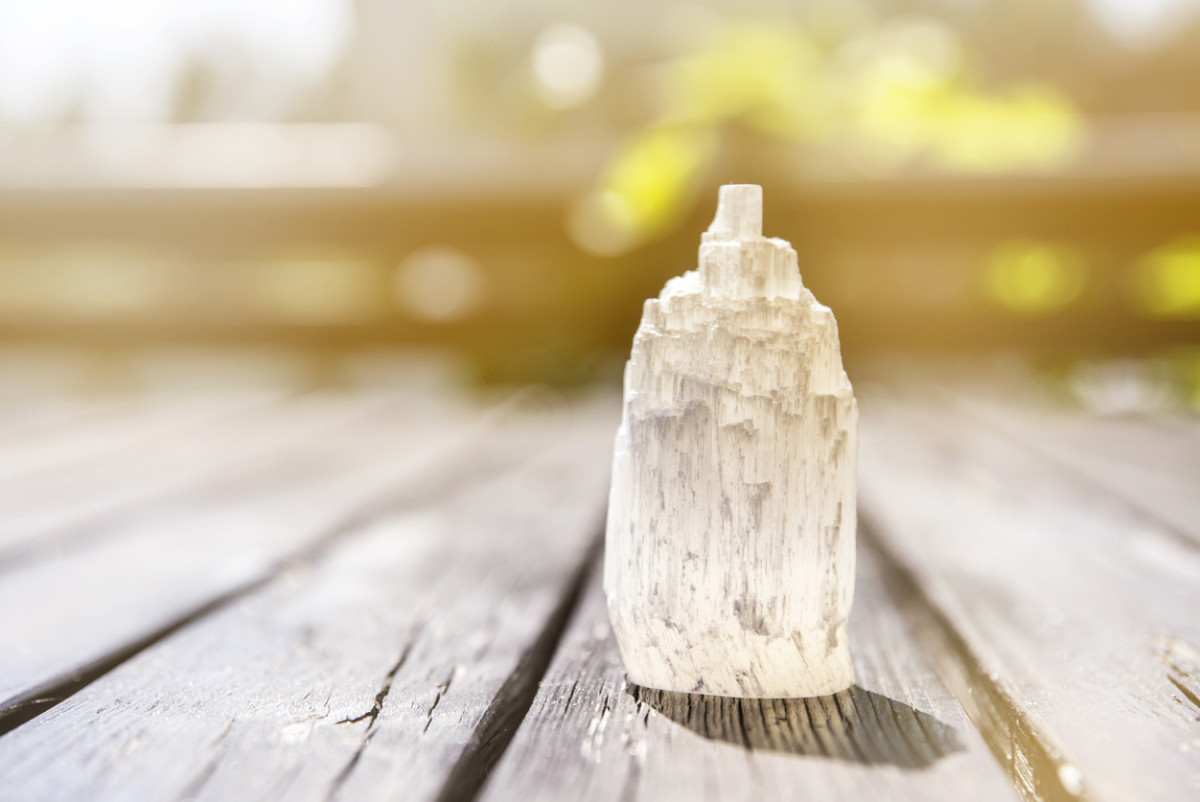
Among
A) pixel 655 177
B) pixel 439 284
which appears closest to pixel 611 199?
pixel 655 177

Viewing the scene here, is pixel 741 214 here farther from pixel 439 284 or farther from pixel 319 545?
pixel 439 284

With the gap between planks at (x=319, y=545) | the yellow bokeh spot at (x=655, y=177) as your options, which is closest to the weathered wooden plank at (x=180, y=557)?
the gap between planks at (x=319, y=545)

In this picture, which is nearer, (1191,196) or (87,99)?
(1191,196)

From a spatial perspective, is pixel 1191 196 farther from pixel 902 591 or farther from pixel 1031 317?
pixel 902 591

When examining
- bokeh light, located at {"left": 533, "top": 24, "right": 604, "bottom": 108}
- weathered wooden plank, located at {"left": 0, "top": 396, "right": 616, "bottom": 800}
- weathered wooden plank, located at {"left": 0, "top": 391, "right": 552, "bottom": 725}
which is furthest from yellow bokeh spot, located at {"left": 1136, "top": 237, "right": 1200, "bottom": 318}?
weathered wooden plank, located at {"left": 0, "top": 396, "right": 616, "bottom": 800}

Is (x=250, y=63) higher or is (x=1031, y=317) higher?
(x=250, y=63)

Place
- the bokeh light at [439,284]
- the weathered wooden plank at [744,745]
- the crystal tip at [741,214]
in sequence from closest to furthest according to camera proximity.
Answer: the weathered wooden plank at [744,745] → the crystal tip at [741,214] → the bokeh light at [439,284]

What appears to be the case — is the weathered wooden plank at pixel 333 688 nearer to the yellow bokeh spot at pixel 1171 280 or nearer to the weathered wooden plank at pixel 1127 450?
the weathered wooden plank at pixel 1127 450

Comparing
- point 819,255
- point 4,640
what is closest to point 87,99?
point 819,255
